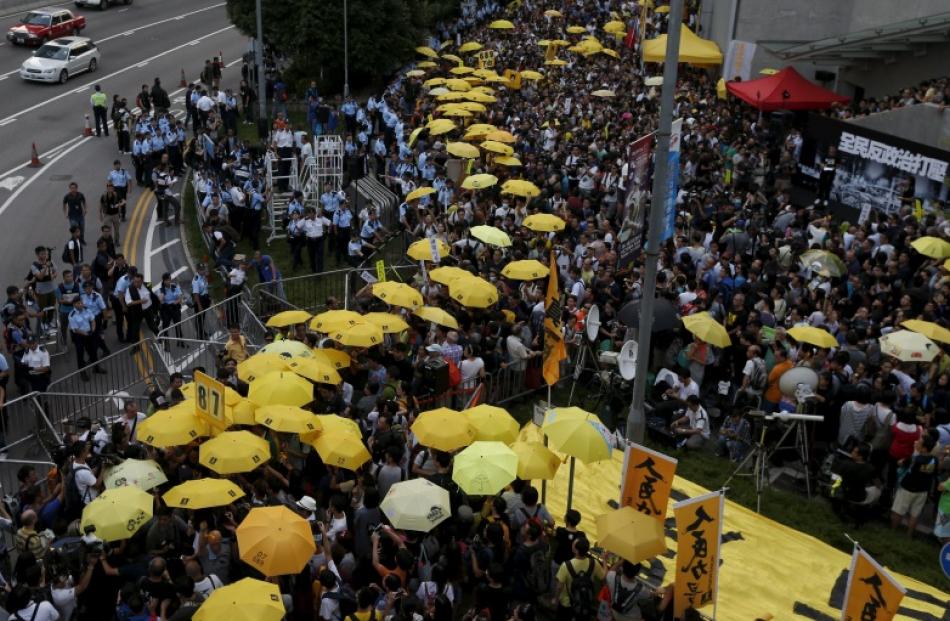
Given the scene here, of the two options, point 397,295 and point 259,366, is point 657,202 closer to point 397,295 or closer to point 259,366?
point 397,295

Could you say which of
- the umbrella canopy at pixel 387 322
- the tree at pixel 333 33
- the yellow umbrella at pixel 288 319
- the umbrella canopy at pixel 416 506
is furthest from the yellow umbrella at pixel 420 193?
the tree at pixel 333 33

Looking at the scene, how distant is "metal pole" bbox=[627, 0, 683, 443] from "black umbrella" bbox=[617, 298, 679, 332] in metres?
2.78

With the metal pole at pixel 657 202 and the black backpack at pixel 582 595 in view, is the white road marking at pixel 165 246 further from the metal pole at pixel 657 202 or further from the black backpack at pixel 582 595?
the black backpack at pixel 582 595

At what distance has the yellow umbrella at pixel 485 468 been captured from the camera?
1183cm

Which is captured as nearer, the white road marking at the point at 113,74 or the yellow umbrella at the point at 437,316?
the yellow umbrella at the point at 437,316

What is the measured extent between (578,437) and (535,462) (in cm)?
58

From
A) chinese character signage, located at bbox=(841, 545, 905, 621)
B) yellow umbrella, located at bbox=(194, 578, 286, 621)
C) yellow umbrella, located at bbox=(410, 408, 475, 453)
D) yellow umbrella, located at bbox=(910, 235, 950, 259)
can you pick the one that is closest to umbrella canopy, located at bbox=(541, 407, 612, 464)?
yellow umbrella, located at bbox=(410, 408, 475, 453)

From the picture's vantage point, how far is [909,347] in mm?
15305

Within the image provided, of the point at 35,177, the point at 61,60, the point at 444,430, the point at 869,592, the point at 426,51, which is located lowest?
the point at 35,177

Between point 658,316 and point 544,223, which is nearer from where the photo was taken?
point 658,316

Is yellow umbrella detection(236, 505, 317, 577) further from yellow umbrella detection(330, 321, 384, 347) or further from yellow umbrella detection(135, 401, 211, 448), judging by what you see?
yellow umbrella detection(330, 321, 384, 347)

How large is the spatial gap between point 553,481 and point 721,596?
10.0ft

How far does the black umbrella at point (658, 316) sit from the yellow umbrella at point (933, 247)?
493 cm

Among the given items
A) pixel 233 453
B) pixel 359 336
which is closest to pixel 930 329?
pixel 359 336
